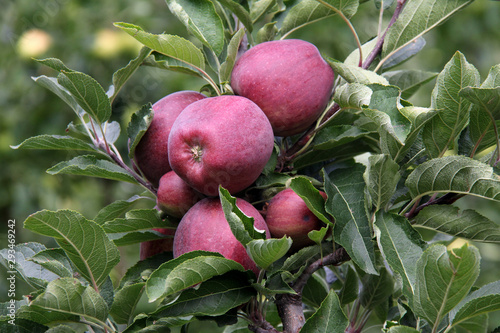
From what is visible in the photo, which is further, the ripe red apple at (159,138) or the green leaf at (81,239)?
the ripe red apple at (159,138)

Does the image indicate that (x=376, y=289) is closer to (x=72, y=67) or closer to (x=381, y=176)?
(x=381, y=176)

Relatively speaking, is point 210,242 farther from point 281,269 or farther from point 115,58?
point 115,58

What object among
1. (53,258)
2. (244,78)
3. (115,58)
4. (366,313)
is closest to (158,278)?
(53,258)

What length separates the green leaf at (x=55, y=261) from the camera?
780 millimetres

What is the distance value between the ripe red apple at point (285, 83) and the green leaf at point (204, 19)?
0.25 ft

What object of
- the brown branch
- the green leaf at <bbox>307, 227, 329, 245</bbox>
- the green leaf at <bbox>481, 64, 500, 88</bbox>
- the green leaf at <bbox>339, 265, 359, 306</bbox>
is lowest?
the green leaf at <bbox>339, 265, 359, 306</bbox>

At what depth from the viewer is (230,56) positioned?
89 centimetres

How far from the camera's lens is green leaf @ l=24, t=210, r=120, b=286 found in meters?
0.74

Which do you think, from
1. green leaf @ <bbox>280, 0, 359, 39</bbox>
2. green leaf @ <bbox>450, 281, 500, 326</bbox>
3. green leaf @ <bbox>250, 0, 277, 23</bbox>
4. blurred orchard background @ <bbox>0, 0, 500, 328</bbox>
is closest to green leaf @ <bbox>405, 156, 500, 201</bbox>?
green leaf @ <bbox>450, 281, 500, 326</bbox>

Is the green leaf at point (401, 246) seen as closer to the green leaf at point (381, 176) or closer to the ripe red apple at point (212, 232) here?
the green leaf at point (381, 176)

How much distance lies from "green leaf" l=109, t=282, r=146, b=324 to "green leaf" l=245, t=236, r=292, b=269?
0.19 meters

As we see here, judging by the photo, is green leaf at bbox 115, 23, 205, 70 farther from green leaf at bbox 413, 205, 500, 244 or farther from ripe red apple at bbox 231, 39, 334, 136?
green leaf at bbox 413, 205, 500, 244

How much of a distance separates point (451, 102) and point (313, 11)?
341 mm

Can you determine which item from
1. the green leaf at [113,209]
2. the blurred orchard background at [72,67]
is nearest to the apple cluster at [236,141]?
the green leaf at [113,209]
